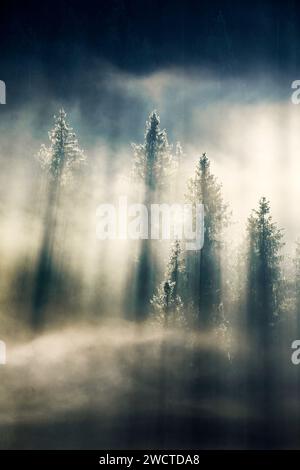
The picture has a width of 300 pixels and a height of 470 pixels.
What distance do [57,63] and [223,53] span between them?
5.42 meters

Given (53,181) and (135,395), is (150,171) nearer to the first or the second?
(53,181)

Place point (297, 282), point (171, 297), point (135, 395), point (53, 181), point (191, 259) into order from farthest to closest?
1. point (297, 282)
2. point (53, 181)
3. point (191, 259)
4. point (171, 297)
5. point (135, 395)

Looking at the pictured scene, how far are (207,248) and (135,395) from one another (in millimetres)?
4964

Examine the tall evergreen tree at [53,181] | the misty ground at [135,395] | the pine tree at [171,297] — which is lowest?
the misty ground at [135,395]

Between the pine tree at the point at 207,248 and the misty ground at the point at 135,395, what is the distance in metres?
1.07

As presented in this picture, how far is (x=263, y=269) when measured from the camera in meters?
13.7

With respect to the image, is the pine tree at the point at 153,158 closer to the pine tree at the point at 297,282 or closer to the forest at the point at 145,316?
the forest at the point at 145,316

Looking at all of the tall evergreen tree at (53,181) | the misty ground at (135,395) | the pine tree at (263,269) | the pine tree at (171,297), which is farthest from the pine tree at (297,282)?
the tall evergreen tree at (53,181)

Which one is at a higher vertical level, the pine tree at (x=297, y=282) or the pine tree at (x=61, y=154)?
the pine tree at (x=61, y=154)

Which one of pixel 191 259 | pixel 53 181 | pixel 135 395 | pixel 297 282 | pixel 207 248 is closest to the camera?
pixel 135 395

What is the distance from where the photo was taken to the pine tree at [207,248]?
42.7ft

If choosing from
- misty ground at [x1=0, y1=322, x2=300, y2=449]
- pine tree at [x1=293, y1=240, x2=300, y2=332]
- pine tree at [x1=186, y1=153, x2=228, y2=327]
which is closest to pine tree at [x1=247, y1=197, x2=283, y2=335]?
pine tree at [x1=293, y1=240, x2=300, y2=332]

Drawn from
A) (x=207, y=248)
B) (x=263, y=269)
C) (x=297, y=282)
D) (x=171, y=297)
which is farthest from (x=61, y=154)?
(x=297, y=282)
